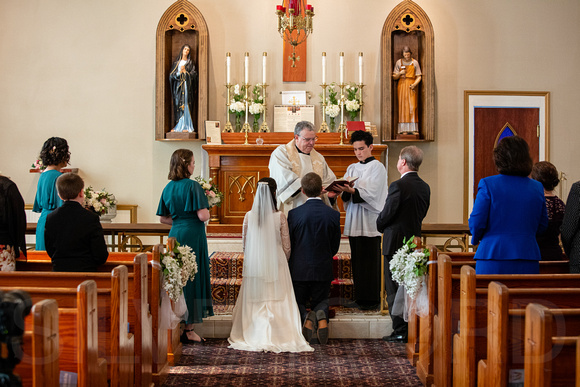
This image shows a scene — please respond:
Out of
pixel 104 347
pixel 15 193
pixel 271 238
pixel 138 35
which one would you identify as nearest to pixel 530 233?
pixel 271 238

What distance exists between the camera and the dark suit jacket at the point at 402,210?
5004mm

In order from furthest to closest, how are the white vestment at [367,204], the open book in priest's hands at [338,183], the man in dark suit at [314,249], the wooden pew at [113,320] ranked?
the white vestment at [367,204]
the open book in priest's hands at [338,183]
the man in dark suit at [314,249]
the wooden pew at [113,320]

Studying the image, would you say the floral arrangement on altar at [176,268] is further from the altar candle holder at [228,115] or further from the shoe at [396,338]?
the altar candle holder at [228,115]

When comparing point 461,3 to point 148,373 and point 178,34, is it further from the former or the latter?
point 148,373

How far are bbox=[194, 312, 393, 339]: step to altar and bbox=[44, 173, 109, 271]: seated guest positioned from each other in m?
1.82

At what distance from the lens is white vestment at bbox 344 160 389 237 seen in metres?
5.77

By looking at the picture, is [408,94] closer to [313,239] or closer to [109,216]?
[313,239]

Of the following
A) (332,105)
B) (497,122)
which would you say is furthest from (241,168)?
(497,122)

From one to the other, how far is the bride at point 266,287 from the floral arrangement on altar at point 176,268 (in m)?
0.58

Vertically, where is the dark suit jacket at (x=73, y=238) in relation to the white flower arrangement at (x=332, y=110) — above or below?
below

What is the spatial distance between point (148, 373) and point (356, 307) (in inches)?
97.0

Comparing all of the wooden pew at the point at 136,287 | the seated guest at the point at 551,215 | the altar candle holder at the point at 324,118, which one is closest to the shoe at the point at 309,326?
the wooden pew at the point at 136,287

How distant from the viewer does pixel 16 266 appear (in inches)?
167

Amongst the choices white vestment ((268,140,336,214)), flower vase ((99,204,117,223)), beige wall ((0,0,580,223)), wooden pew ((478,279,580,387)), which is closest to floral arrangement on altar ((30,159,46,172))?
beige wall ((0,0,580,223))
